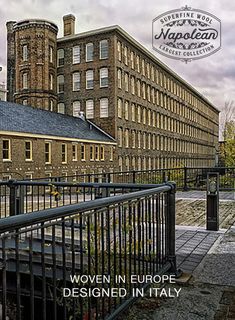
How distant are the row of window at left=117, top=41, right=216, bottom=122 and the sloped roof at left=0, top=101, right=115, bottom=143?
35.3 ft

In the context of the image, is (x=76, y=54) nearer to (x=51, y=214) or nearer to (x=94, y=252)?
(x=94, y=252)

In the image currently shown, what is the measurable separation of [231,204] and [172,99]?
49365 mm

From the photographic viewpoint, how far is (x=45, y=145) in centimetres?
2756

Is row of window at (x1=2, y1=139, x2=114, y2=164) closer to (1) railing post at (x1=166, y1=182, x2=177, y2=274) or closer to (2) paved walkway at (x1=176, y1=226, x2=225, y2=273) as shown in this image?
(2) paved walkway at (x1=176, y1=226, x2=225, y2=273)

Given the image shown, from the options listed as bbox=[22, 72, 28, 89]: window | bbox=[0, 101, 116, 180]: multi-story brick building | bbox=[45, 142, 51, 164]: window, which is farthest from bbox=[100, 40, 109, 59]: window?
bbox=[45, 142, 51, 164]: window

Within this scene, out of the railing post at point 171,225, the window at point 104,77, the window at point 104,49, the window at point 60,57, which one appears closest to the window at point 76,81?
the window at point 60,57

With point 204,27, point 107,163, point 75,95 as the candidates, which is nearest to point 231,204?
point 204,27

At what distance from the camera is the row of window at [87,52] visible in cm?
4059

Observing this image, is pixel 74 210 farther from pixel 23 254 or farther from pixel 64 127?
pixel 64 127

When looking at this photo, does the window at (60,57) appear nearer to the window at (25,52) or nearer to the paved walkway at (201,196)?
the window at (25,52)

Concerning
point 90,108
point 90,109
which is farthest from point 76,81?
point 90,109

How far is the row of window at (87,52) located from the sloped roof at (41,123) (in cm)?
889

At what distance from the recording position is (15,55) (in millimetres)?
42625

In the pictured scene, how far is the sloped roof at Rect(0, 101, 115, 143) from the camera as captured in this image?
2546 cm
